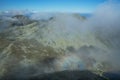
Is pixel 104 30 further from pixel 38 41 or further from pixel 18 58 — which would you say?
pixel 18 58

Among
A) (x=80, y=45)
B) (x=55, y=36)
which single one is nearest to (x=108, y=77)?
(x=80, y=45)

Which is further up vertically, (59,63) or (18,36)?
(18,36)

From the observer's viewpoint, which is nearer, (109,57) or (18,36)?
(109,57)

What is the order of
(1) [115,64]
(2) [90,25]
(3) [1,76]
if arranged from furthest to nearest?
(2) [90,25], (1) [115,64], (3) [1,76]

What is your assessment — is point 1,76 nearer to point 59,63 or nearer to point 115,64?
point 59,63

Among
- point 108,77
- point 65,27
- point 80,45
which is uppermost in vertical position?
point 65,27

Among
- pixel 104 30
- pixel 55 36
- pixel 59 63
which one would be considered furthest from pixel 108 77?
pixel 104 30

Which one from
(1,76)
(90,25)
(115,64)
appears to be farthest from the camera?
(90,25)
